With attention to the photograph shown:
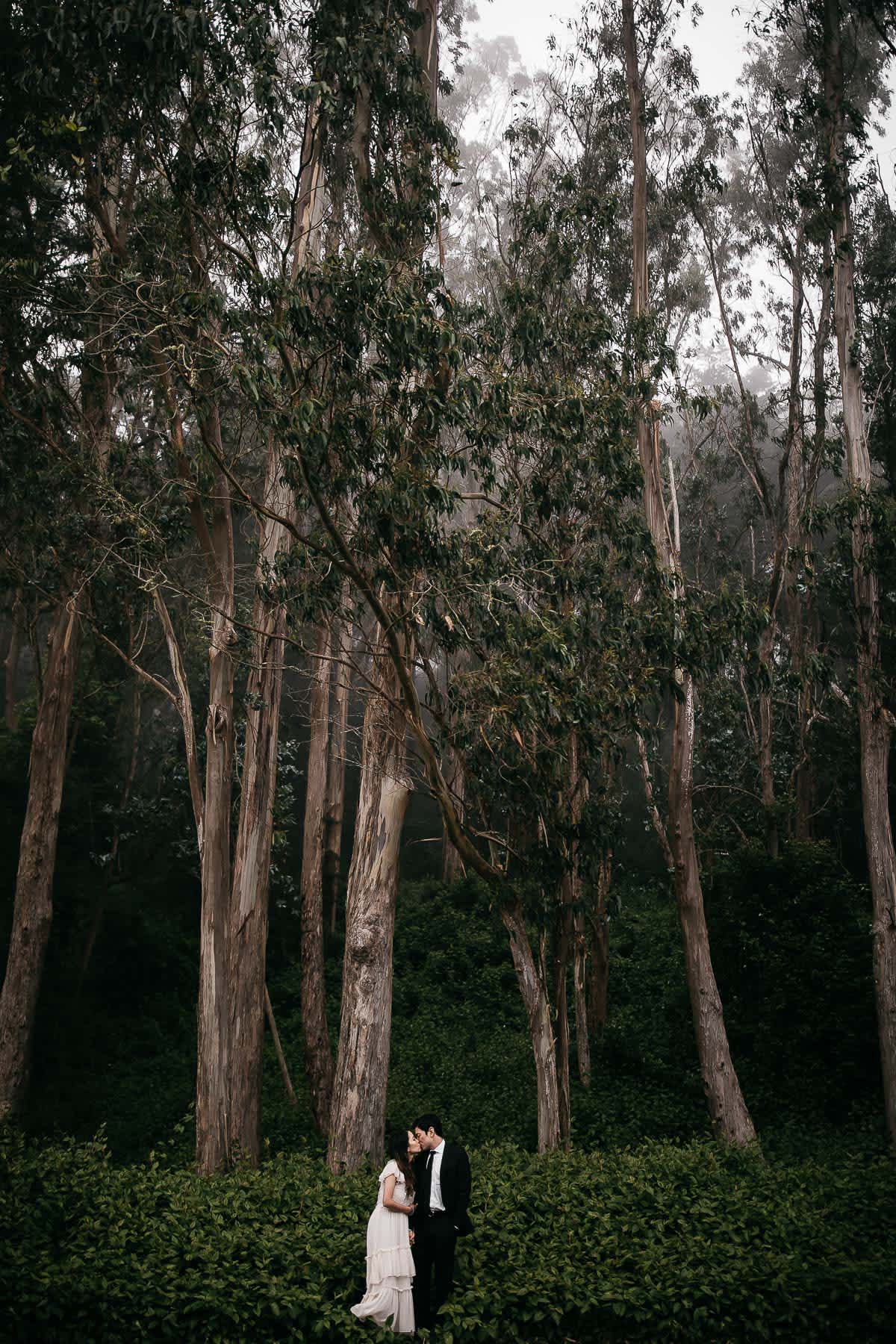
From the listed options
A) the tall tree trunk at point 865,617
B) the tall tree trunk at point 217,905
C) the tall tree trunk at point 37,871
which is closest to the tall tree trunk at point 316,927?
the tall tree trunk at point 217,905

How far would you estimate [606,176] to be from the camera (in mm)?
16406

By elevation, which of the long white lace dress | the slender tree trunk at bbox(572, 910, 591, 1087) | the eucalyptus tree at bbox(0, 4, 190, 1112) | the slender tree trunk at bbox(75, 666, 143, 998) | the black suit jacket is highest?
the eucalyptus tree at bbox(0, 4, 190, 1112)

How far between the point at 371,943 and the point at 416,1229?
3.21 meters

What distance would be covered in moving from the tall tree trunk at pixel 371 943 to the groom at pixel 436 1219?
2.50 meters

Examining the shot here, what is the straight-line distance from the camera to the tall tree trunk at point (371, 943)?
28.8 feet

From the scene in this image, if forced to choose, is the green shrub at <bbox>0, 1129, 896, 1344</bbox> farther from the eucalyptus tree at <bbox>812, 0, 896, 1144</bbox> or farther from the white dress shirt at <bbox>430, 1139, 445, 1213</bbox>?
the eucalyptus tree at <bbox>812, 0, 896, 1144</bbox>

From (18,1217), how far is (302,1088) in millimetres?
8614

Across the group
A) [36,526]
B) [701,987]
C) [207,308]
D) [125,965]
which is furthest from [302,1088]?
[207,308]

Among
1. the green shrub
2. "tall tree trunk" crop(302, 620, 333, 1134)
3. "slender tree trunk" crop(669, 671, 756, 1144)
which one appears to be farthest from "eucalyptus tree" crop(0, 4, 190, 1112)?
"slender tree trunk" crop(669, 671, 756, 1144)

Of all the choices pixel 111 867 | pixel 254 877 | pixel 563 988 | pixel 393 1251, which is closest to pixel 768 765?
pixel 563 988

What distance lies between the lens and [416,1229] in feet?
19.4

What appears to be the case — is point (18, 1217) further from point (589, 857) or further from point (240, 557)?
point (240, 557)

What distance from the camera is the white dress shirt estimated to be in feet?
19.4

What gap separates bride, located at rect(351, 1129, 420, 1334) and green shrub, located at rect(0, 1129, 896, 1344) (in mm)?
121
